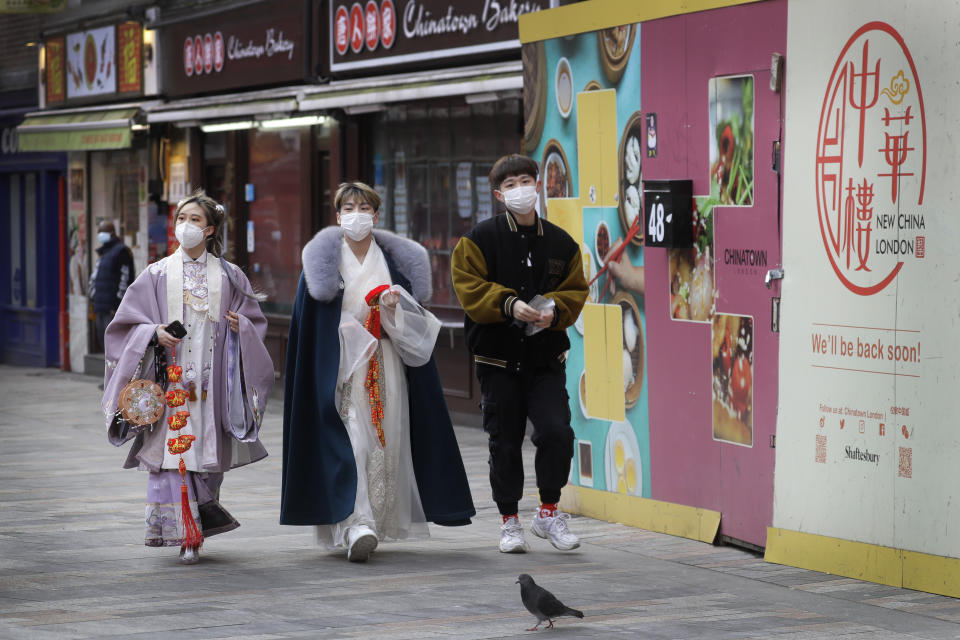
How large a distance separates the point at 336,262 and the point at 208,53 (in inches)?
455

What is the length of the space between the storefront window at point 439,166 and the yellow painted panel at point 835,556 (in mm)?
6679

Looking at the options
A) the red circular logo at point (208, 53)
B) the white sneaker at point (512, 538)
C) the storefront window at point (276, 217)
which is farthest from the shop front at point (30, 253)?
the white sneaker at point (512, 538)

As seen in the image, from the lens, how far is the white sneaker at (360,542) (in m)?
7.36

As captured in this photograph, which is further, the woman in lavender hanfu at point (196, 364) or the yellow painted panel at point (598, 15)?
the yellow painted panel at point (598, 15)

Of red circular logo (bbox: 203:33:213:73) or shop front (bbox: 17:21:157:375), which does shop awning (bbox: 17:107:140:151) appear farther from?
red circular logo (bbox: 203:33:213:73)

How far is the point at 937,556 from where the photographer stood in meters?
6.49

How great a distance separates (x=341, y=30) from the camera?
52.5 ft

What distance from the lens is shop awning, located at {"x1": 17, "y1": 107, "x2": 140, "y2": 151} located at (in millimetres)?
19750

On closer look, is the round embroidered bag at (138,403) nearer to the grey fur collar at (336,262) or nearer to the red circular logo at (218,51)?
the grey fur collar at (336,262)

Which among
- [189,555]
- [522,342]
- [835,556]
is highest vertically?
[522,342]

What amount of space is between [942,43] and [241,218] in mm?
12802

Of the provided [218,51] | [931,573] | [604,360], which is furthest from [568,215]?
[218,51]

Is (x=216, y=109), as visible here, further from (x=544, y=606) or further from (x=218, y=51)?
(x=544, y=606)

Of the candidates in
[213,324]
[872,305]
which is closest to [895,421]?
[872,305]
